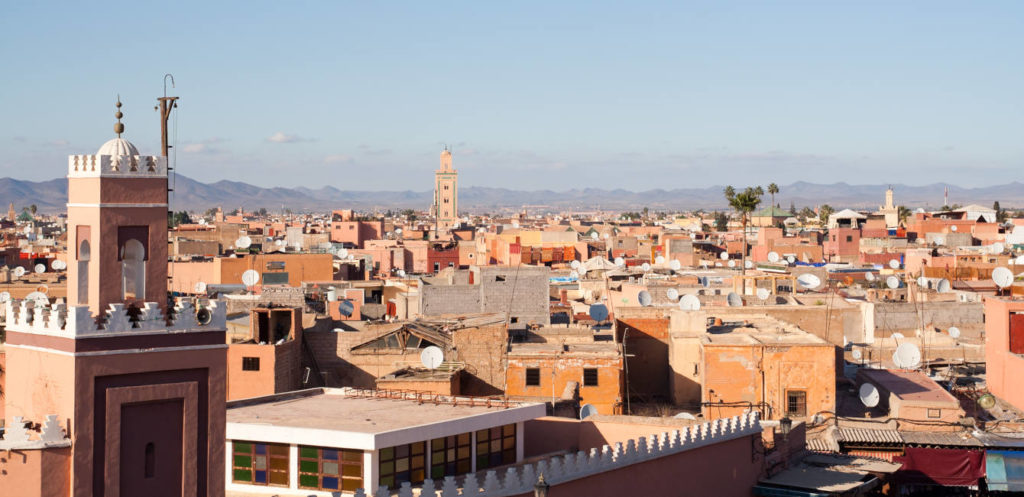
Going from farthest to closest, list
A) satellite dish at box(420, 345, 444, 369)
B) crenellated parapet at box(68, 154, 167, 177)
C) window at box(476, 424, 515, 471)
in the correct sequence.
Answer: satellite dish at box(420, 345, 444, 369)
window at box(476, 424, 515, 471)
crenellated parapet at box(68, 154, 167, 177)

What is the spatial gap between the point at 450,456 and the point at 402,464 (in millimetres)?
918

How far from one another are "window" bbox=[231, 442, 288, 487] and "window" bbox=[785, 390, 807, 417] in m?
12.0

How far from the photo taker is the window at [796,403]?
24422mm

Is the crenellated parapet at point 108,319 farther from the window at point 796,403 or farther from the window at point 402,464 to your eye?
the window at point 796,403

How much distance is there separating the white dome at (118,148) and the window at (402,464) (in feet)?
17.0

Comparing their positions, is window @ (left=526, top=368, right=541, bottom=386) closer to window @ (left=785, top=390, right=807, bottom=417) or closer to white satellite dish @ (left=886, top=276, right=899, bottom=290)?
window @ (left=785, top=390, right=807, bottom=417)

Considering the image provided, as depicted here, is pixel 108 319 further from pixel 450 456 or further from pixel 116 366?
pixel 450 456

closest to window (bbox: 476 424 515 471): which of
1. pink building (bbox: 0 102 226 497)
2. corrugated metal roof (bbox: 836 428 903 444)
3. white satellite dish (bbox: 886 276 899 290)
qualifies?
pink building (bbox: 0 102 226 497)

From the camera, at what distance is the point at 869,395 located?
24234mm

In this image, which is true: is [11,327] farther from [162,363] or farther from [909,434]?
[909,434]

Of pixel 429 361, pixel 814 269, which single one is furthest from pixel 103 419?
pixel 814 269

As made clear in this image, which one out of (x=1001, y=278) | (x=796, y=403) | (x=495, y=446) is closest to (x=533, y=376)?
(x=796, y=403)

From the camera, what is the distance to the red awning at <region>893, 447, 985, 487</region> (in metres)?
21.8

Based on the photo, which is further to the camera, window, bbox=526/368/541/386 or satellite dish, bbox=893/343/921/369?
satellite dish, bbox=893/343/921/369
